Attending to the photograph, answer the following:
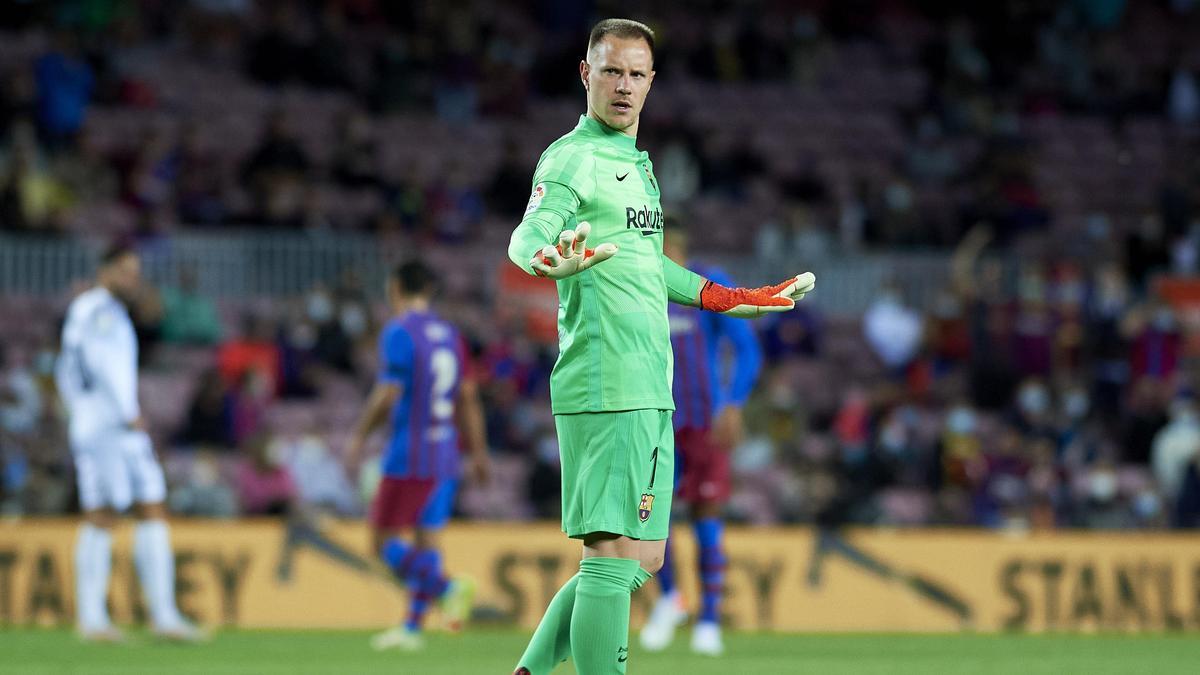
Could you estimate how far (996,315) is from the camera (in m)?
19.6

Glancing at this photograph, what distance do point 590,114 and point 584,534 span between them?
1.34 metres

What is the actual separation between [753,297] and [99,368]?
6.28m

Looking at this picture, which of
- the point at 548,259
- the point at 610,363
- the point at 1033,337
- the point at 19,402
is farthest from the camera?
the point at 1033,337

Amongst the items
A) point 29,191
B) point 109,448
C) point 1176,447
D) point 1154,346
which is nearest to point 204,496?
point 109,448

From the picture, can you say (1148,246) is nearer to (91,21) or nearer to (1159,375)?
(1159,375)

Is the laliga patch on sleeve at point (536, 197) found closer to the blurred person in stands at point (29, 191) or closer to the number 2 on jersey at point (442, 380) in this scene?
the number 2 on jersey at point (442, 380)

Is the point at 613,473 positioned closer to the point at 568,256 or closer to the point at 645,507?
the point at 645,507

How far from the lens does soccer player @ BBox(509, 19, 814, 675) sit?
5.51 metres

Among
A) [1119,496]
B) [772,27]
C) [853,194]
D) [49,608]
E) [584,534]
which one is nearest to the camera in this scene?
[584,534]

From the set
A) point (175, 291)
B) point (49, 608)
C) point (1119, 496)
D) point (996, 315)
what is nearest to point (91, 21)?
point (175, 291)

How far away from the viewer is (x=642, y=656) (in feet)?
33.4

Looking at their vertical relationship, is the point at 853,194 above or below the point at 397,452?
above

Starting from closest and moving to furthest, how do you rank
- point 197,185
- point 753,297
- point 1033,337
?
point 753,297 < point 197,185 < point 1033,337

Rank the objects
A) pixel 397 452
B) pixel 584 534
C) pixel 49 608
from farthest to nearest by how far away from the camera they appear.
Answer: pixel 49 608
pixel 397 452
pixel 584 534
